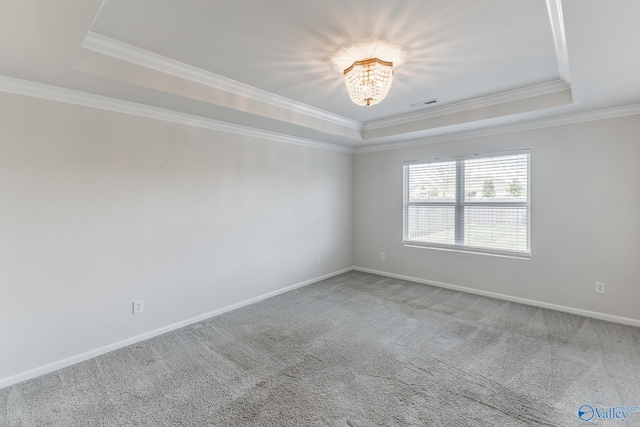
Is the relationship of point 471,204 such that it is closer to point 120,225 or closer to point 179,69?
point 179,69

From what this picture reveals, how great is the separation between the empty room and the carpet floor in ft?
0.07

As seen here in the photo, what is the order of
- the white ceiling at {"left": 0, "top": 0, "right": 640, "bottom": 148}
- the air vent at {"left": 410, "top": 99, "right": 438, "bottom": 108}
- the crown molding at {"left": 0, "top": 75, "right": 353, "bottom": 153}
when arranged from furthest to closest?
1. the air vent at {"left": 410, "top": 99, "right": 438, "bottom": 108}
2. the crown molding at {"left": 0, "top": 75, "right": 353, "bottom": 153}
3. the white ceiling at {"left": 0, "top": 0, "right": 640, "bottom": 148}

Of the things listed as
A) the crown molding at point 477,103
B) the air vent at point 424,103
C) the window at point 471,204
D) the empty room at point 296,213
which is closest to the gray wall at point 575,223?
the empty room at point 296,213

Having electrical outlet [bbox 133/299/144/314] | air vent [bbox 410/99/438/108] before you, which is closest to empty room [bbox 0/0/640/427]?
electrical outlet [bbox 133/299/144/314]

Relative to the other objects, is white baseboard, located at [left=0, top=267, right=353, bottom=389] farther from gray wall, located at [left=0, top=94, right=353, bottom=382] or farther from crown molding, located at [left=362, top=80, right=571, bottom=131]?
crown molding, located at [left=362, top=80, right=571, bottom=131]

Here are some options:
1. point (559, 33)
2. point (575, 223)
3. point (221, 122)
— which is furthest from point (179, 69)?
point (575, 223)

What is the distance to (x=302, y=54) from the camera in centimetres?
238

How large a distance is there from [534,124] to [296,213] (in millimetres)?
3370

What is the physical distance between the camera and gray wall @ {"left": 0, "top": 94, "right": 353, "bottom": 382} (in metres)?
2.33

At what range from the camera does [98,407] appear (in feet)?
6.54

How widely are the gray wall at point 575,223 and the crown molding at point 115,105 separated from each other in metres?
3.02

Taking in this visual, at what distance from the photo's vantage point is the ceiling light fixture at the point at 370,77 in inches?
92.3

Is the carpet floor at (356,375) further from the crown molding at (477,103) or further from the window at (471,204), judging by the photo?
the crown molding at (477,103)

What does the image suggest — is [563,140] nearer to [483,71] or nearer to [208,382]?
[483,71]
